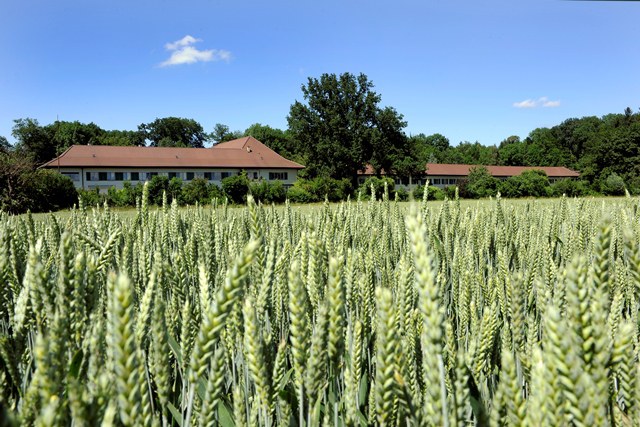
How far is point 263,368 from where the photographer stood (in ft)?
2.63

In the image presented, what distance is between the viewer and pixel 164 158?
43.3 metres

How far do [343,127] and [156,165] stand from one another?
1799 cm

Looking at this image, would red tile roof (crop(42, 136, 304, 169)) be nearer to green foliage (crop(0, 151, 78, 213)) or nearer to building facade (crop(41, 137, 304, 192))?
building facade (crop(41, 137, 304, 192))

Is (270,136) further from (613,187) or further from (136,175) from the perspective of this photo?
(613,187)

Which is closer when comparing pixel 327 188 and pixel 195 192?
pixel 195 192

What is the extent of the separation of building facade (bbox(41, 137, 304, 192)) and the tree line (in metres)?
4.03

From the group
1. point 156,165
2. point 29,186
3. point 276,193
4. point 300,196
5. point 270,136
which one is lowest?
point 300,196

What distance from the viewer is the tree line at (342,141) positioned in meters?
38.2

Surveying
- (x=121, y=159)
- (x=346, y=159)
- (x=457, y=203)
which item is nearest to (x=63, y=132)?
(x=121, y=159)

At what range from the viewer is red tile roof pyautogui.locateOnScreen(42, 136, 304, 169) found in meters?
39.8

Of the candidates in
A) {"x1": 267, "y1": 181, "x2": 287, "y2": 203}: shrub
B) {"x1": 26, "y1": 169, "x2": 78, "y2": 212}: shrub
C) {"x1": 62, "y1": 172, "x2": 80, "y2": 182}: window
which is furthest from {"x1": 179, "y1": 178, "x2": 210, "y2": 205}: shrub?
{"x1": 62, "y1": 172, "x2": 80, "y2": 182}: window

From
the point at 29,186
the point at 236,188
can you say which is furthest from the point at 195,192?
the point at 29,186

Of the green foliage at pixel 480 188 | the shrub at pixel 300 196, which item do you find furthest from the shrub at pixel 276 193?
the green foliage at pixel 480 188

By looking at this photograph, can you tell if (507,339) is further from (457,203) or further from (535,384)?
(457,203)
